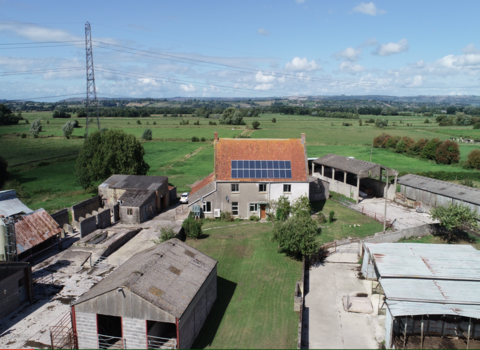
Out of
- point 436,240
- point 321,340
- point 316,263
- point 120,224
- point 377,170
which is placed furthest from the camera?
point 377,170

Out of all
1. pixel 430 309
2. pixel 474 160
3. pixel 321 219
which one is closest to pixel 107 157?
pixel 321 219

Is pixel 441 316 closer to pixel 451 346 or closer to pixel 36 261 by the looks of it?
pixel 451 346

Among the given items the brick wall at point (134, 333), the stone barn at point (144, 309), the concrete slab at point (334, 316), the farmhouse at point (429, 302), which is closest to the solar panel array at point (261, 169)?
the concrete slab at point (334, 316)

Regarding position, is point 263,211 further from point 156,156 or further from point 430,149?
point 430,149

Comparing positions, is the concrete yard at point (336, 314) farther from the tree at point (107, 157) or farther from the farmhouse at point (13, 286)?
the tree at point (107, 157)

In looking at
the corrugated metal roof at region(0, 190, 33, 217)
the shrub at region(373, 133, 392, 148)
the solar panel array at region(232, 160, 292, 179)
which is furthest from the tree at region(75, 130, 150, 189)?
the shrub at region(373, 133, 392, 148)

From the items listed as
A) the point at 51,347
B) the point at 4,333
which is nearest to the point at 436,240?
the point at 51,347

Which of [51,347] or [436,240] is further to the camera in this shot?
[436,240]
